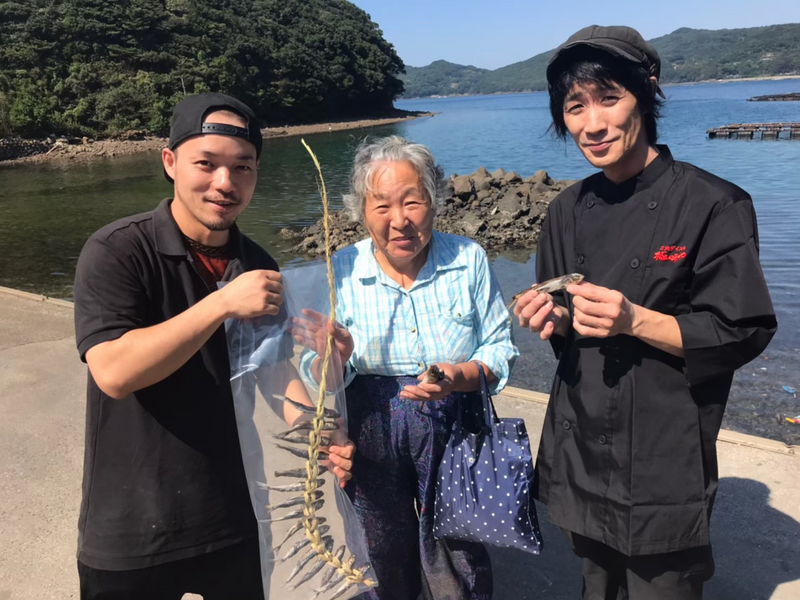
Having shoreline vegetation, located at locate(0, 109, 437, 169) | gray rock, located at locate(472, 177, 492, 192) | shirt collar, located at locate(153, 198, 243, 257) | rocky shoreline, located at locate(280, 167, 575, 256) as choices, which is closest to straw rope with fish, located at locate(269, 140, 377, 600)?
shirt collar, located at locate(153, 198, 243, 257)

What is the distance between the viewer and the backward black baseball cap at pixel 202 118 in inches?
79.2

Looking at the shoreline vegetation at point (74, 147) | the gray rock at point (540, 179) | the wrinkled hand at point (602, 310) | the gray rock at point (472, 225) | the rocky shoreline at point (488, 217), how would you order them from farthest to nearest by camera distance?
the shoreline vegetation at point (74, 147), the gray rock at point (540, 179), the gray rock at point (472, 225), the rocky shoreline at point (488, 217), the wrinkled hand at point (602, 310)

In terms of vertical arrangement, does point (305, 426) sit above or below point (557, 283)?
below

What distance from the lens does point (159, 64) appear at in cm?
Result: 6494

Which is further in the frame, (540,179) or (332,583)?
(540,179)

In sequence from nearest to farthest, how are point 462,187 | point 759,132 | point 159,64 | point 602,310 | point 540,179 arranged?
point 602,310 → point 462,187 → point 540,179 → point 759,132 → point 159,64

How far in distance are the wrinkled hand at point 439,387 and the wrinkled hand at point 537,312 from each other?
342mm

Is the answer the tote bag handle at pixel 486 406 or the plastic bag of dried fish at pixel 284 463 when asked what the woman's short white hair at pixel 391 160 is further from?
the tote bag handle at pixel 486 406

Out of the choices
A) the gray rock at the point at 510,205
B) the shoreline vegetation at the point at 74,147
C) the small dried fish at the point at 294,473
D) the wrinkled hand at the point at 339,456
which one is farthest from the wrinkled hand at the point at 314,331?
the shoreline vegetation at the point at 74,147

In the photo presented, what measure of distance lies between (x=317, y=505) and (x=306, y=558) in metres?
0.19

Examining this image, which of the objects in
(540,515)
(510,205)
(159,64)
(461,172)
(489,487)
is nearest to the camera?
(489,487)

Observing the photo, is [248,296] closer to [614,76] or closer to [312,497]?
[312,497]

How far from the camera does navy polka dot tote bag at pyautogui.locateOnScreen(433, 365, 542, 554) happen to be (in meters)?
2.44


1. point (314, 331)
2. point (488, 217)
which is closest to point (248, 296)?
point (314, 331)
